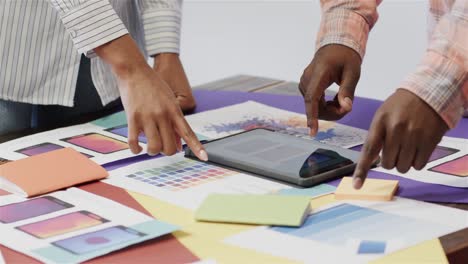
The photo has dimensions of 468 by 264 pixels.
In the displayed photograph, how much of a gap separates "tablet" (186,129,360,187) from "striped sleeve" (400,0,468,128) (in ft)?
0.58

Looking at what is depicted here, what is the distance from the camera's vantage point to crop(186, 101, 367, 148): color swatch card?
137 cm

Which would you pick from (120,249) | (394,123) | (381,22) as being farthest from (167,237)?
(381,22)

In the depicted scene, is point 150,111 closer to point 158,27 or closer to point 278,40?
point 158,27

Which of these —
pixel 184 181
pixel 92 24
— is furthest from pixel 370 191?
pixel 92 24

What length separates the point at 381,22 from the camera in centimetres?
271

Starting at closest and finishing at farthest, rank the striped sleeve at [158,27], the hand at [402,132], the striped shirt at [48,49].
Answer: the hand at [402,132], the striped shirt at [48,49], the striped sleeve at [158,27]

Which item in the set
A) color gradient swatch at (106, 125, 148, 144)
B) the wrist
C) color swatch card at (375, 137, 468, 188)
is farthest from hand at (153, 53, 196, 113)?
color swatch card at (375, 137, 468, 188)

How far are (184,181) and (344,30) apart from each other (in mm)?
428

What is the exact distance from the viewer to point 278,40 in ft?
9.70

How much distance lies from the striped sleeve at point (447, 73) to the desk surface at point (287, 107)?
0.12 meters

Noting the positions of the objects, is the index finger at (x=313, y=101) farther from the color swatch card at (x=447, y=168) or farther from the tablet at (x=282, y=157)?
the color swatch card at (x=447, y=168)

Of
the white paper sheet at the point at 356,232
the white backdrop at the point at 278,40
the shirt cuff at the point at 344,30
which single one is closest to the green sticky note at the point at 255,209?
the white paper sheet at the point at 356,232

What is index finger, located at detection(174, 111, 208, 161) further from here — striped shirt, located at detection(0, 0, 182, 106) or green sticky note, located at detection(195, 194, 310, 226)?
striped shirt, located at detection(0, 0, 182, 106)

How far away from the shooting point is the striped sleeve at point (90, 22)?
48.9 inches
